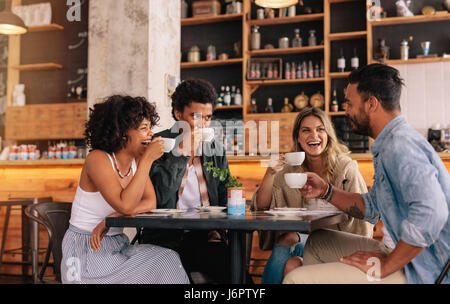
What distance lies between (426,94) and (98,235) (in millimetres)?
5275

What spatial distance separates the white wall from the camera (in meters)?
5.88

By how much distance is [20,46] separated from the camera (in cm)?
714

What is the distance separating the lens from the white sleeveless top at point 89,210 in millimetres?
1901

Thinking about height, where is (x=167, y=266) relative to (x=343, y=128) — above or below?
below

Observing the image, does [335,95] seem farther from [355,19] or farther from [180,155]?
[180,155]

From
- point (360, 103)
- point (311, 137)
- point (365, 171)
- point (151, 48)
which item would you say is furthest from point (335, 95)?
point (360, 103)

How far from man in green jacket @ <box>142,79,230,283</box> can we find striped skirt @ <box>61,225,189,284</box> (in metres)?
0.37

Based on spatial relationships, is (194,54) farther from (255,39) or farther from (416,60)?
(416,60)

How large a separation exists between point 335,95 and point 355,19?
1069mm

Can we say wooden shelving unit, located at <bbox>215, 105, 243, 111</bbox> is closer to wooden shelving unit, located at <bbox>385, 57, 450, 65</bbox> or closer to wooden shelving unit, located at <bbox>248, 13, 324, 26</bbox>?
wooden shelving unit, located at <bbox>248, 13, 324, 26</bbox>

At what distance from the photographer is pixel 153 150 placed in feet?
6.43

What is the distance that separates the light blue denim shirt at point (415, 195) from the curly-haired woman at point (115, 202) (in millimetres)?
823

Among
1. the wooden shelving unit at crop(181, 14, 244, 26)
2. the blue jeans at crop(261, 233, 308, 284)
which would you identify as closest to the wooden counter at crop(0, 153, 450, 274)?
the blue jeans at crop(261, 233, 308, 284)

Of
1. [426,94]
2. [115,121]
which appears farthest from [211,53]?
[115,121]
